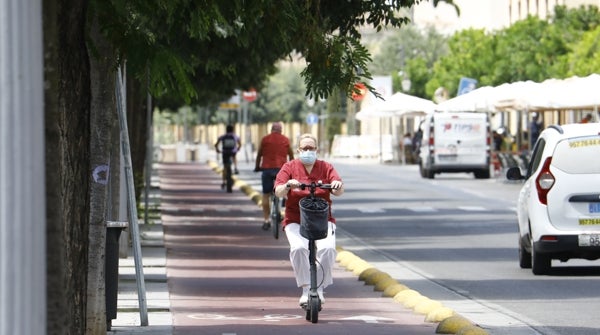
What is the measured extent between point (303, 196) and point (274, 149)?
12.0m

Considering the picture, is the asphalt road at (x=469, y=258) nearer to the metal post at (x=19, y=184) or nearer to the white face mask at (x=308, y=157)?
the white face mask at (x=308, y=157)

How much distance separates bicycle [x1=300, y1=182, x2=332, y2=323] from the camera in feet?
46.3

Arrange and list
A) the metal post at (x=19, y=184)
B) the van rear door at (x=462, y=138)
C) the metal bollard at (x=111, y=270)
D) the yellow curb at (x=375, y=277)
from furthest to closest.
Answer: the van rear door at (x=462, y=138)
the yellow curb at (x=375, y=277)
the metal bollard at (x=111, y=270)
the metal post at (x=19, y=184)

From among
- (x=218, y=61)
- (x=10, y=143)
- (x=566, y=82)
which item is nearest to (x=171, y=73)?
(x=10, y=143)

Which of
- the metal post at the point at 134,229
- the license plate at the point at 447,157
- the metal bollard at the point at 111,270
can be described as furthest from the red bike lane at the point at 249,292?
the license plate at the point at 447,157

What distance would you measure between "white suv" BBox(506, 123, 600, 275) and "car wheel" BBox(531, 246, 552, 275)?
0.12 meters

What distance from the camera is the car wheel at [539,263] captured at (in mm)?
18781

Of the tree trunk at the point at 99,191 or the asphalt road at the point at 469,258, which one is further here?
the asphalt road at the point at 469,258

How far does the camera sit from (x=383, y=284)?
1708cm

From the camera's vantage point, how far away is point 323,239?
14594 mm

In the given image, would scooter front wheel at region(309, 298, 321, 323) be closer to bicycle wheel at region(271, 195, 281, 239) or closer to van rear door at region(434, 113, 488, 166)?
bicycle wheel at region(271, 195, 281, 239)

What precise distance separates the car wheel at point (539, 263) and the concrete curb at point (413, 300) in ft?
6.11

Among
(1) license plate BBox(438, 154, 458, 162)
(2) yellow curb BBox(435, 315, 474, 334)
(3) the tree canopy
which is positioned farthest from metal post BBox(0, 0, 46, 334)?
(1) license plate BBox(438, 154, 458, 162)

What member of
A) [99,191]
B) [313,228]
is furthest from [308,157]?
[99,191]
